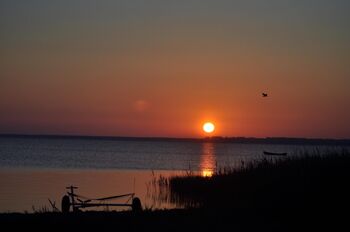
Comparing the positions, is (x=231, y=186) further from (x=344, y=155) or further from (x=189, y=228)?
(x=189, y=228)

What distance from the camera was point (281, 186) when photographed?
20.7 meters

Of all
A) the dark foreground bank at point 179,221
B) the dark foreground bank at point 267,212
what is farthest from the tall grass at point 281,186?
the dark foreground bank at point 179,221

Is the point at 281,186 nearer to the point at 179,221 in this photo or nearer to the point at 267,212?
the point at 267,212

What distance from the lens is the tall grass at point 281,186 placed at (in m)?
17.8

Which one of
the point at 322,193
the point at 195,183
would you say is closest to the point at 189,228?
the point at 322,193

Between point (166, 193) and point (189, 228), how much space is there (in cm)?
1953

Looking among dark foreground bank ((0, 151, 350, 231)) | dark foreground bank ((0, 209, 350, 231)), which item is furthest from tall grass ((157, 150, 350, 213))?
dark foreground bank ((0, 209, 350, 231))

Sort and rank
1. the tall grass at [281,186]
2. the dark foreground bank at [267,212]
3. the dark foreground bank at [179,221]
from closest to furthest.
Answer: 1. the dark foreground bank at [179,221]
2. the dark foreground bank at [267,212]
3. the tall grass at [281,186]

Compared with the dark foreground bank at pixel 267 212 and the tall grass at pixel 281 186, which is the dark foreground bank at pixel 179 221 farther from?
the tall grass at pixel 281 186

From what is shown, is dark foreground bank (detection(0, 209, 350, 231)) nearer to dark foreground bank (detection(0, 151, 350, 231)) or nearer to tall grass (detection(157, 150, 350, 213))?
dark foreground bank (detection(0, 151, 350, 231))

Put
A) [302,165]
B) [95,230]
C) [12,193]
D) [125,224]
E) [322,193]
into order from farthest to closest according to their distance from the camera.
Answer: [12,193] < [302,165] < [322,193] < [125,224] < [95,230]

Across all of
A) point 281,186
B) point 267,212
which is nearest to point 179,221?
point 267,212

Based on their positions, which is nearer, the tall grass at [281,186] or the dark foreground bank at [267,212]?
the dark foreground bank at [267,212]

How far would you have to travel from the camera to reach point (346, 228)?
→ 1391cm
